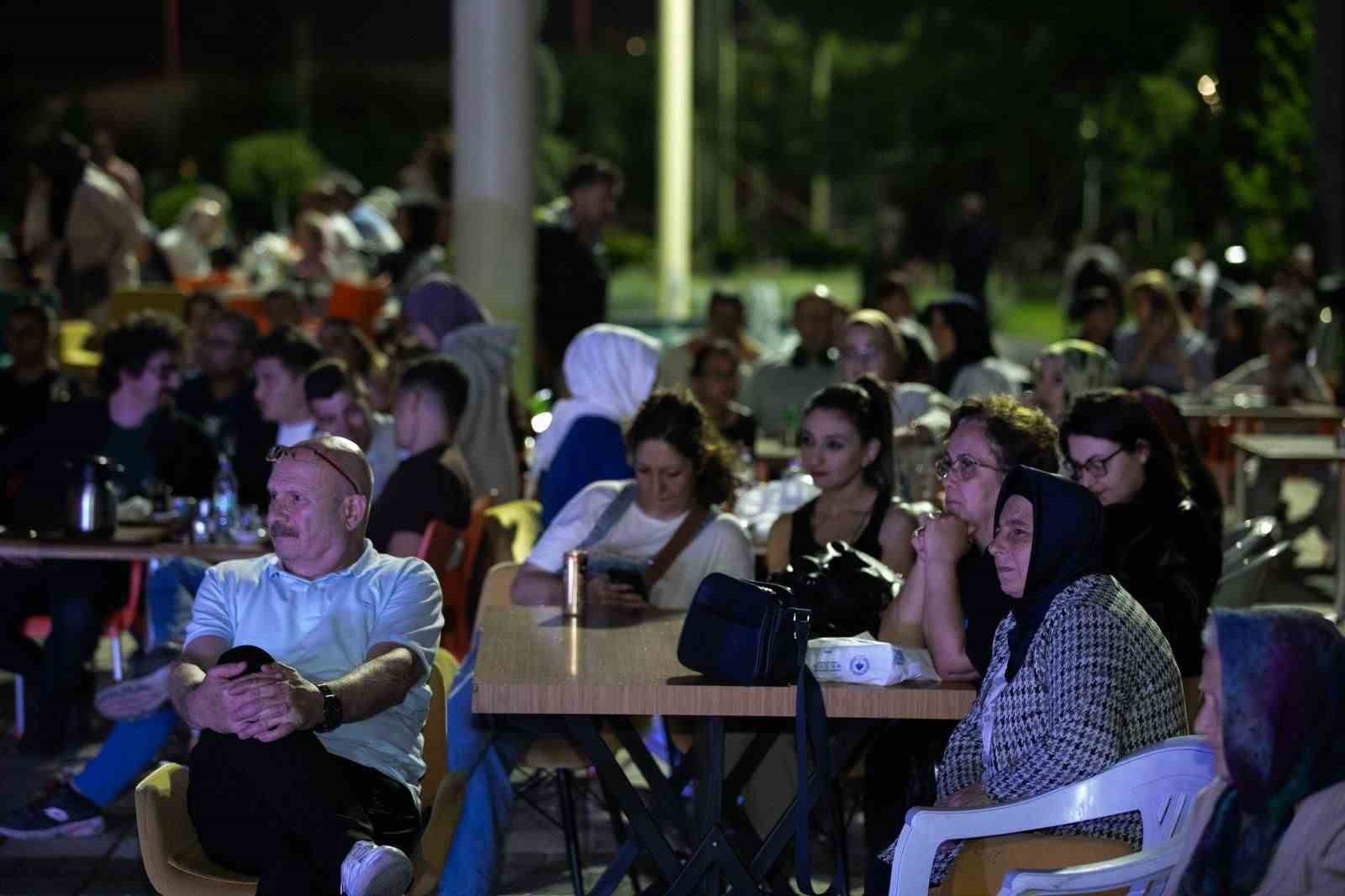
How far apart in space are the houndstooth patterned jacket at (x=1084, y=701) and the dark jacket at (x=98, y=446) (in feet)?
12.9

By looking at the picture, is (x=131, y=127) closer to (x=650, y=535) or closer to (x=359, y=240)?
(x=359, y=240)

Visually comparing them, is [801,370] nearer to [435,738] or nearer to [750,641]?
[435,738]

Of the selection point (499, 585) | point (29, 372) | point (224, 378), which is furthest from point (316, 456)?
point (29, 372)

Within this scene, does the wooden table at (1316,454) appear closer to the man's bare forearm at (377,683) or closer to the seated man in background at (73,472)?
the seated man in background at (73,472)

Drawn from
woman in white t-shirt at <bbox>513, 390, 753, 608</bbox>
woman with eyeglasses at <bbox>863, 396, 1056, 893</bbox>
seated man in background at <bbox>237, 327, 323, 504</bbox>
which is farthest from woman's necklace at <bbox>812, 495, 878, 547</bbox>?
seated man in background at <bbox>237, 327, 323, 504</bbox>

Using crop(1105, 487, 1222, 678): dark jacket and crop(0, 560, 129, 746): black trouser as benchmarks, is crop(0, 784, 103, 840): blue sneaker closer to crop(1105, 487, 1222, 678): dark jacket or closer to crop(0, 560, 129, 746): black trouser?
crop(0, 560, 129, 746): black trouser

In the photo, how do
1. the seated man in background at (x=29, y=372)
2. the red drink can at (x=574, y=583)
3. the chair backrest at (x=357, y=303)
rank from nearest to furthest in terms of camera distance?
the red drink can at (x=574, y=583) → the seated man in background at (x=29, y=372) → the chair backrest at (x=357, y=303)

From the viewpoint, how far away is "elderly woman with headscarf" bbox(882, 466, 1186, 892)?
382 centimetres

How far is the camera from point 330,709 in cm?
412

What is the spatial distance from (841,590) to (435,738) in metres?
1.03

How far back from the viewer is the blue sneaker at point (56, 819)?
571 centimetres

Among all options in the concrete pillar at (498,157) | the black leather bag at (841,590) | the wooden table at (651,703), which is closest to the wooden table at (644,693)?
the wooden table at (651,703)

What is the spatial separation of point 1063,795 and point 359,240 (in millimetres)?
11398

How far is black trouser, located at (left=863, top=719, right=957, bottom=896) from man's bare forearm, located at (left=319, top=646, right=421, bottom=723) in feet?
3.83
